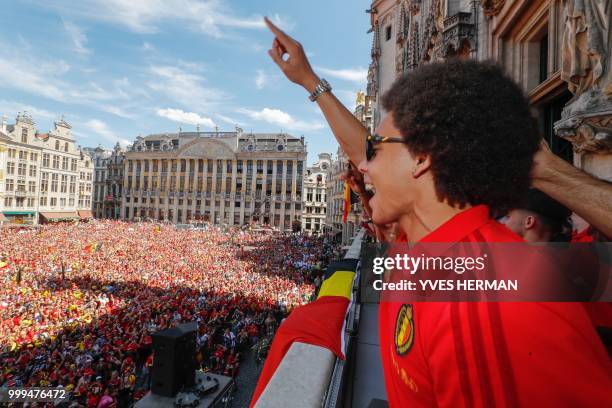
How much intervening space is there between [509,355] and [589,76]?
3.79 meters

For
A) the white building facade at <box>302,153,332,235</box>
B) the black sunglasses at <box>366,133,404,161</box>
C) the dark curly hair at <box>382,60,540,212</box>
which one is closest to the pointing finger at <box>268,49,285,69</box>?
the black sunglasses at <box>366,133,404,161</box>

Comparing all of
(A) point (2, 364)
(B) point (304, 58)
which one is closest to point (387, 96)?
(B) point (304, 58)

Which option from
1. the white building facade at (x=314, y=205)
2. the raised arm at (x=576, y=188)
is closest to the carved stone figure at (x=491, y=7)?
the raised arm at (x=576, y=188)

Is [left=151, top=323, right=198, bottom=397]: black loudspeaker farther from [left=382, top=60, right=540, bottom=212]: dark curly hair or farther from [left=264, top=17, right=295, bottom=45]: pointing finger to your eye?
[left=382, top=60, right=540, bottom=212]: dark curly hair

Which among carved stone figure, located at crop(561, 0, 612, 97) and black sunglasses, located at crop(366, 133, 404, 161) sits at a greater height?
carved stone figure, located at crop(561, 0, 612, 97)

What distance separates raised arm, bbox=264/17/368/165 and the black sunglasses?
2.77 feet

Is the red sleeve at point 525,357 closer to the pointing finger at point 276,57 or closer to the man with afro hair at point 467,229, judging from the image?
the man with afro hair at point 467,229

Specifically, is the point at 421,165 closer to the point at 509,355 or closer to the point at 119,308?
the point at 509,355

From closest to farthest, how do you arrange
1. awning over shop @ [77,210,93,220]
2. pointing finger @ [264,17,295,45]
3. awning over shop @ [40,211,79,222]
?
pointing finger @ [264,17,295,45] < awning over shop @ [40,211,79,222] < awning over shop @ [77,210,93,220]

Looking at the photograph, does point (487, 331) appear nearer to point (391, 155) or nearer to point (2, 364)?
point (391, 155)

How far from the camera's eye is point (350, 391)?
4961 millimetres

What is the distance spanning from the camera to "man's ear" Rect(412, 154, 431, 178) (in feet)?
4.70

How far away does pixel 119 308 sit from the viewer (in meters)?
15.9

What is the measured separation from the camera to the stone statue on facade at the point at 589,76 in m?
3.36
